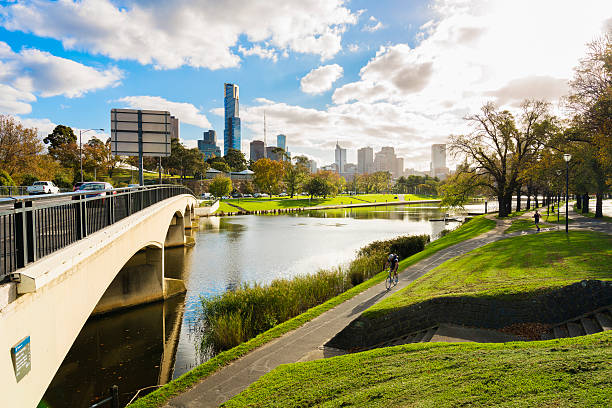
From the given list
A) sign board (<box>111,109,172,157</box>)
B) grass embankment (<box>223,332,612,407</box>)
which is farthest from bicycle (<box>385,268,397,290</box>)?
sign board (<box>111,109,172,157</box>)

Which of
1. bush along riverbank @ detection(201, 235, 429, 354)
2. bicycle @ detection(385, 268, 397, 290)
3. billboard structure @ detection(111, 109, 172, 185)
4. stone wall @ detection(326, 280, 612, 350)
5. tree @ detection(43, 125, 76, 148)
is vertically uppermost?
tree @ detection(43, 125, 76, 148)

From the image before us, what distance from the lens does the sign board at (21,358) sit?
482 cm

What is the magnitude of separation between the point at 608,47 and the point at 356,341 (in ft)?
101

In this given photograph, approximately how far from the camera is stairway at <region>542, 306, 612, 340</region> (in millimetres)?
8852

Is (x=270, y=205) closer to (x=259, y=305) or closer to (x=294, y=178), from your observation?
(x=294, y=178)

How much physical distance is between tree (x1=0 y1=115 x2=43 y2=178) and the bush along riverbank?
4423 centimetres

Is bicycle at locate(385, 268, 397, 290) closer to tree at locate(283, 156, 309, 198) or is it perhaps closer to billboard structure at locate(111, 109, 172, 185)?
billboard structure at locate(111, 109, 172, 185)

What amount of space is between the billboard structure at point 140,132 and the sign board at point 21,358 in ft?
71.1

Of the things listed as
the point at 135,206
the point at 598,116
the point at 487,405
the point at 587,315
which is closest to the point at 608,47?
the point at 598,116

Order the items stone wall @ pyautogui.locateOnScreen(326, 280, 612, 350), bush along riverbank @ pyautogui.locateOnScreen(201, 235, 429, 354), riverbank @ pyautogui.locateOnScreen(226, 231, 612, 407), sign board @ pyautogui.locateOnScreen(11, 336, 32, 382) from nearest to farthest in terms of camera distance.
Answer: sign board @ pyautogui.locateOnScreen(11, 336, 32, 382) < riverbank @ pyautogui.locateOnScreen(226, 231, 612, 407) < stone wall @ pyautogui.locateOnScreen(326, 280, 612, 350) < bush along riverbank @ pyautogui.locateOnScreen(201, 235, 429, 354)

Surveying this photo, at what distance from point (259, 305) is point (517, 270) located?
11.8m

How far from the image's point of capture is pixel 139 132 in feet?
83.5

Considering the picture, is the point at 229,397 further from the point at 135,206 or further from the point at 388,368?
the point at 135,206

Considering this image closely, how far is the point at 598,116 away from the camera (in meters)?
27.0
